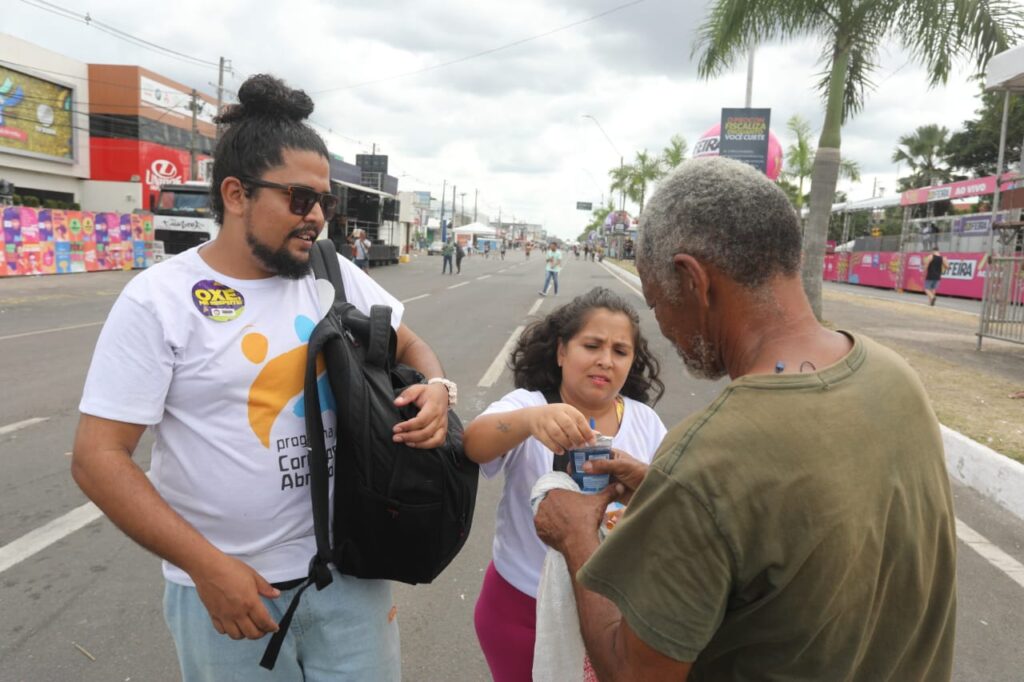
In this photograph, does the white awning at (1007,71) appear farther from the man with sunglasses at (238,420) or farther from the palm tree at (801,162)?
the palm tree at (801,162)

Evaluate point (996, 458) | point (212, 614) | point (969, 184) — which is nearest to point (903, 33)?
point (996, 458)

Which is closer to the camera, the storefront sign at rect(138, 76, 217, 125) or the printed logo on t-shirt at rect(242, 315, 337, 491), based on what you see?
the printed logo on t-shirt at rect(242, 315, 337, 491)

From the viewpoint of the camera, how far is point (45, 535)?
3.83m

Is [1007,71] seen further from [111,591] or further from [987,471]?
[111,591]

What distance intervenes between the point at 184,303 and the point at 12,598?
259cm

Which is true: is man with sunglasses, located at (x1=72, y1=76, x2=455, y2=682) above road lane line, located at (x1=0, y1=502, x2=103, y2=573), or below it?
above

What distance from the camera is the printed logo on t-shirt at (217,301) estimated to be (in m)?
1.56

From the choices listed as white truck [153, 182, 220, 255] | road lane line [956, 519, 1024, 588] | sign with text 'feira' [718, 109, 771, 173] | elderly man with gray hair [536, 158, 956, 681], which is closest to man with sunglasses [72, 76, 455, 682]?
elderly man with gray hair [536, 158, 956, 681]

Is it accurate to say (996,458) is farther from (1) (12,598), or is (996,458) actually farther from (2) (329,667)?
(1) (12,598)

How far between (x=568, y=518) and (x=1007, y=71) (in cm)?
1043

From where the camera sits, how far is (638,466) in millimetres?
1588

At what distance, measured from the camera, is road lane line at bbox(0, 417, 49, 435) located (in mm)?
5651

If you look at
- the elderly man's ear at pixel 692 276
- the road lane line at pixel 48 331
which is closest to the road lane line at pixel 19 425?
the road lane line at pixel 48 331

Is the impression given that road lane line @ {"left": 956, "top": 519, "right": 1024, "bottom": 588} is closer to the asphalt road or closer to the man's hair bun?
the asphalt road
